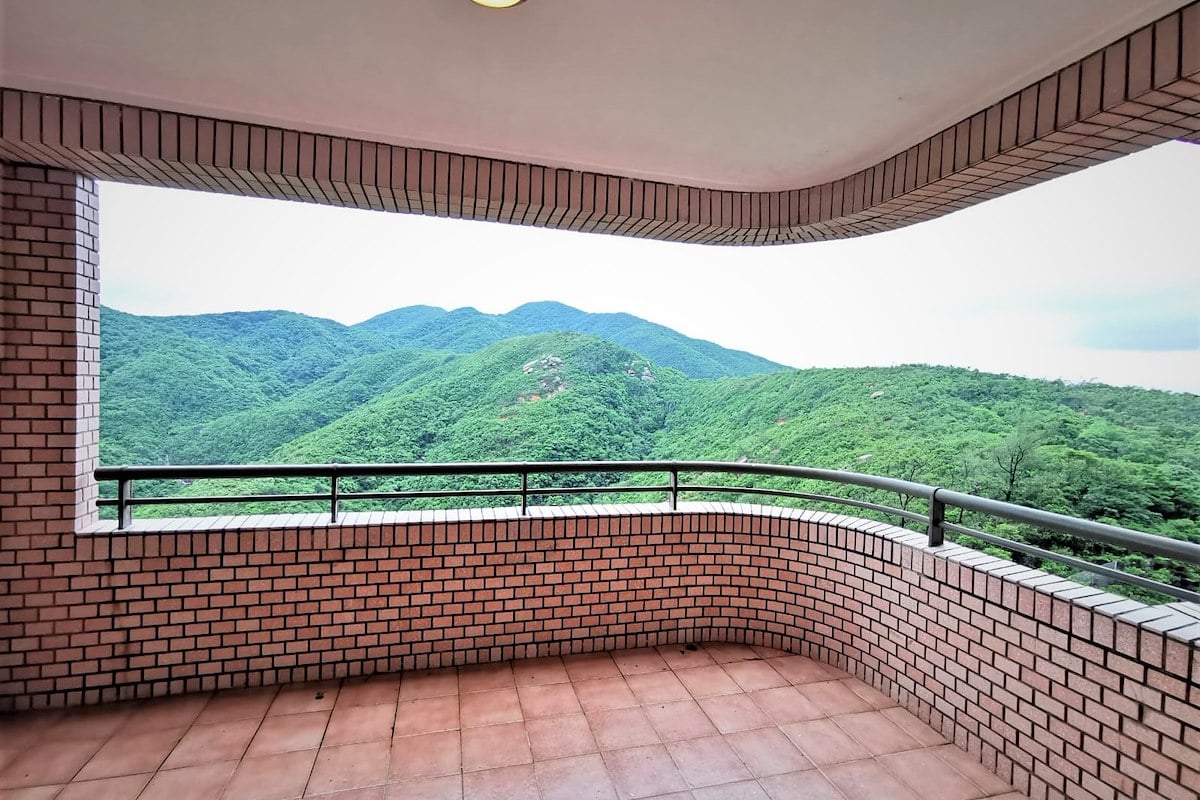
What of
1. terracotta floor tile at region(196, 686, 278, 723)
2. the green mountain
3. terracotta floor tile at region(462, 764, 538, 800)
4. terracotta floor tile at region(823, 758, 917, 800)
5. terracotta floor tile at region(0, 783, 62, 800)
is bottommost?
terracotta floor tile at region(196, 686, 278, 723)

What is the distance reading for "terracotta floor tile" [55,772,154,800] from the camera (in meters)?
2.28

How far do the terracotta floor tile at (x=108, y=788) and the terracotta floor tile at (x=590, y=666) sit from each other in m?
1.92

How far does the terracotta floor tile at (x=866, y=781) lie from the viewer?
93.0 inches

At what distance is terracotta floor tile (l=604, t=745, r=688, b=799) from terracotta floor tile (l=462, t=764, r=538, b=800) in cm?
34

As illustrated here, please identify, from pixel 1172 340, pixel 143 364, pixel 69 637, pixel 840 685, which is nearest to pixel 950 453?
pixel 1172 340

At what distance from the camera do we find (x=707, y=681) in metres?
3.27

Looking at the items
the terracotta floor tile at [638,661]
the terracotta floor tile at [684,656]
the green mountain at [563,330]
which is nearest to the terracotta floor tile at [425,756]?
the terracotta floor tile at [638,661]

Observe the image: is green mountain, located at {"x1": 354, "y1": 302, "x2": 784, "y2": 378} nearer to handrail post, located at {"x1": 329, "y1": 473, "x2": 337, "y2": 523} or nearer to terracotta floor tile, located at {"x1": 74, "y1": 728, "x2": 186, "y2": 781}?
handrail post, located at {"x1": 329, "y1": 473, "x2": 337, "y2": 523}

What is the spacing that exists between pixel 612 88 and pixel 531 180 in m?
0.88

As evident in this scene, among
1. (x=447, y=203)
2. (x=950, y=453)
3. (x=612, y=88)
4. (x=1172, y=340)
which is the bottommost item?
Answer: (x=950, y=453)

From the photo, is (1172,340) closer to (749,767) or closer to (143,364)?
(749,767)

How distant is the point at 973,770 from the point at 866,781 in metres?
0.50

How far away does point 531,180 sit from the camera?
3.13 m

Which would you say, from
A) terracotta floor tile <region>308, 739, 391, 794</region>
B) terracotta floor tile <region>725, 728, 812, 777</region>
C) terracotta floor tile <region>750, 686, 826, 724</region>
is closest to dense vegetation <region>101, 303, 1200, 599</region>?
terracotta floor tile <region>750, 686, 826, 724</region>
